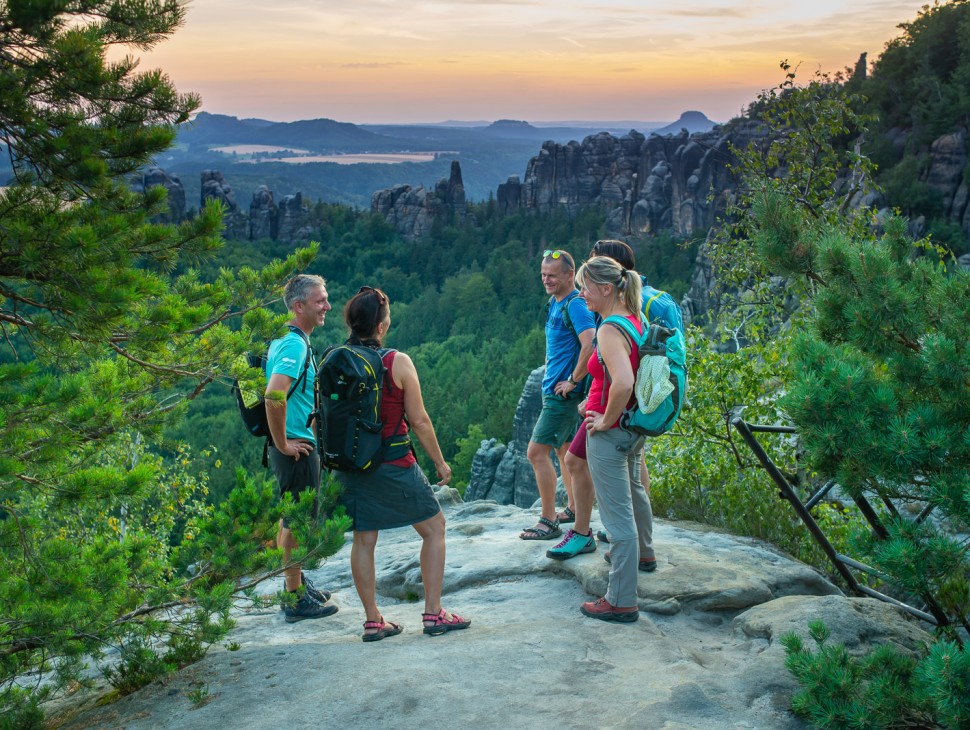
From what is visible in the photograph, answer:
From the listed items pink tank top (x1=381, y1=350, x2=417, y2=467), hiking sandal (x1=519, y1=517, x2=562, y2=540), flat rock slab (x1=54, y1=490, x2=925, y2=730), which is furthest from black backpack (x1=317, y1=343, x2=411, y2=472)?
hiking sandal (x1=519, y1=517, x2=562, y2=540)

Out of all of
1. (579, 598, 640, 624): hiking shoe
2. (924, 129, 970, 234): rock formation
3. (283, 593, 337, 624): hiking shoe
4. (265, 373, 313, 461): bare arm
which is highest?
(924, 129, 970, 234): rock formation

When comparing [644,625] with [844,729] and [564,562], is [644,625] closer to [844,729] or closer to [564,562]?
[564,562]

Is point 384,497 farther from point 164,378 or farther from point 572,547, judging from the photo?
point 572,547

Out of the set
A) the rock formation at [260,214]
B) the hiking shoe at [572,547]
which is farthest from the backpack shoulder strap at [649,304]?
the rock formation at [260,214]

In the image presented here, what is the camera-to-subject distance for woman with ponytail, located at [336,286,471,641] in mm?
4719

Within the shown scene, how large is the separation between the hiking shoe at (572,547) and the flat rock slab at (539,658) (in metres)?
0.07

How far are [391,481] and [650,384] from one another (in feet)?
4.88

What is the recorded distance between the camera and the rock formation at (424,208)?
91562 mm

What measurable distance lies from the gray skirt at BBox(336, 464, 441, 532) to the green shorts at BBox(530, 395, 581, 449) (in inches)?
52.5

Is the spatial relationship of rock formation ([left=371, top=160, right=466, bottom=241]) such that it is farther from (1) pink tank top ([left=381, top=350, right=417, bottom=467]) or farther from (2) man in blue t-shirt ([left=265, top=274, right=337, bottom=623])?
(1) pink tank top ([left=381, top=350, right=417, bottom=467])

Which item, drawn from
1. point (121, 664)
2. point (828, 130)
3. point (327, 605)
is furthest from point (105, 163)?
point (828, 130)

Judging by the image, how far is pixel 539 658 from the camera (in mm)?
4512

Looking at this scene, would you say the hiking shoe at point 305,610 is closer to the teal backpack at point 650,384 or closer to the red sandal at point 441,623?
the red sandal at point 441,623

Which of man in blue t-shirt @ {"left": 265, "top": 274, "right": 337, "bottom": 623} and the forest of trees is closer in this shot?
the forest of trees
